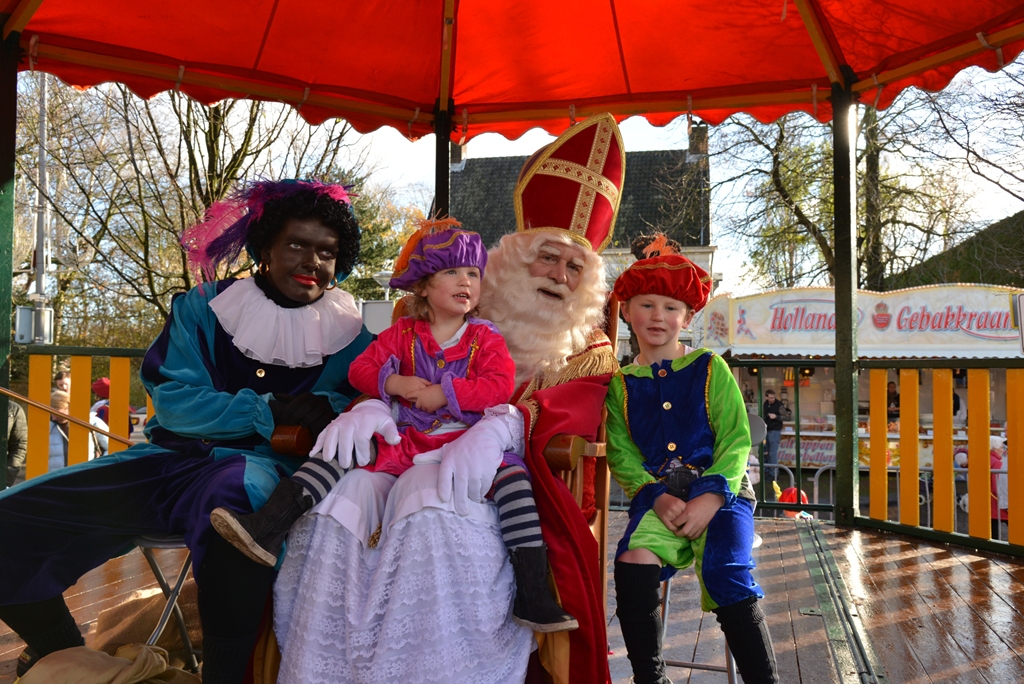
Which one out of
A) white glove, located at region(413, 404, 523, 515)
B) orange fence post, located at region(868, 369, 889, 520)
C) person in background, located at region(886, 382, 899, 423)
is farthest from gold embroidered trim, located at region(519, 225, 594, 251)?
person in background, located at region(886, 382, 899, 423)

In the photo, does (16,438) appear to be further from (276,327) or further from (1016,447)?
(1016,447)

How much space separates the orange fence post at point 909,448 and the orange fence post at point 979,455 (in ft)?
0.96

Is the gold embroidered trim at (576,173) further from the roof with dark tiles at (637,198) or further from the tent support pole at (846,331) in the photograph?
the roof with dark tiles at (637,198)

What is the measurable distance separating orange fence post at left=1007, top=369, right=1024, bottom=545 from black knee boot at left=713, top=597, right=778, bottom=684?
2.77 meters

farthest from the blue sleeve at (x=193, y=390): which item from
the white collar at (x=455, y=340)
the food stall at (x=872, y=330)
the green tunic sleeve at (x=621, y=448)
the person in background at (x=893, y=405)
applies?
the person in background at (x=893, y=405)

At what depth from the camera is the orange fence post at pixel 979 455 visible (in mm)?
4191

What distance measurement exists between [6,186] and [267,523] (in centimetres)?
276

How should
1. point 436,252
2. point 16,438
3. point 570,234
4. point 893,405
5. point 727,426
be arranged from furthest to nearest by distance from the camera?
point 893,405, point 16,438, point 570,234, point 436,252, point 727,426

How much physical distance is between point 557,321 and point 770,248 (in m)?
14.5

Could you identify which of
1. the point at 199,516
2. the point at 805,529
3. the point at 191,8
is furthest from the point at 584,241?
the point at 805,529

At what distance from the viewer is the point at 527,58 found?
4.30 m

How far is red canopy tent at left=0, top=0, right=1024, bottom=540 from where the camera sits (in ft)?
12.0

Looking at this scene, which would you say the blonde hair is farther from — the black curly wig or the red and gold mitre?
the red and gold mitre

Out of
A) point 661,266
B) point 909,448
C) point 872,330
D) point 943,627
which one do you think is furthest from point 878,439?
point 872,330
